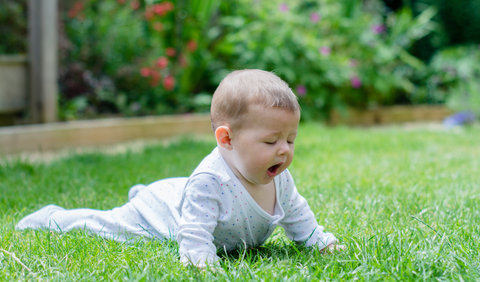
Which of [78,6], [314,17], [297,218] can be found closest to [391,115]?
[314,17]

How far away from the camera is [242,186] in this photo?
5.74 feet

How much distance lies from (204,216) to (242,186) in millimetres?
194

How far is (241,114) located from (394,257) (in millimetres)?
747

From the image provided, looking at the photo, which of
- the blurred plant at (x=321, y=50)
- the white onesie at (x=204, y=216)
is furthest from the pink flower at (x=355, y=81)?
the white onesie at (x=204, y=216)

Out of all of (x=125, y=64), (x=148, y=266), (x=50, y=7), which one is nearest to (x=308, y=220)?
(x=148, y=266)

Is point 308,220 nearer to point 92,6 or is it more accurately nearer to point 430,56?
point 92,6

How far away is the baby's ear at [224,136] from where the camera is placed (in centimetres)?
169

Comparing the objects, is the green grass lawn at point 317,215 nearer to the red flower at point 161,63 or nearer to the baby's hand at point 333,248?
the baby's hand at point 333,248

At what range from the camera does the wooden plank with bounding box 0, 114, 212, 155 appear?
14.5 feet

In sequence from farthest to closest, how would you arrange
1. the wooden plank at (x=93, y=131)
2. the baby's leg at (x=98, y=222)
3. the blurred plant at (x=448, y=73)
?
1. the blurred plant at (x=448, y=73)
2. the wooden plank at (x=93, y=131)
3. the baby's leg at (x=98, y=222)

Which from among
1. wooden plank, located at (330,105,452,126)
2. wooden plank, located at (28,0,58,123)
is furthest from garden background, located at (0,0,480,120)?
wooden plank, located at (28,0,58,123)

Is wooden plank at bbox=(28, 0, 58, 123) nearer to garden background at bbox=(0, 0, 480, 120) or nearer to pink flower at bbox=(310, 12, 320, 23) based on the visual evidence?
garden background at bbox=(0, 0, 480, 120)

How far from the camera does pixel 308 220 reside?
6.26ft

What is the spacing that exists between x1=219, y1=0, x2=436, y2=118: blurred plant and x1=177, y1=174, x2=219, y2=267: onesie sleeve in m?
4.86
